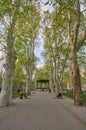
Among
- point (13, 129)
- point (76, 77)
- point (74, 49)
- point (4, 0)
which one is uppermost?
point (4, 0)

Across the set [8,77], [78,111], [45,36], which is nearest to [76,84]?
[8,77]

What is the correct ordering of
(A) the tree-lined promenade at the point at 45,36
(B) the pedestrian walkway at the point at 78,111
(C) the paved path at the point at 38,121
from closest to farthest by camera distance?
(C) the paved path at the point at 38,121
(B) the pedestrian walkway at the point at 78,111
(A) the tree-lined promenade at the point at 45,36

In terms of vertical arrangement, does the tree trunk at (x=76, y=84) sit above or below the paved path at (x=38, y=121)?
above

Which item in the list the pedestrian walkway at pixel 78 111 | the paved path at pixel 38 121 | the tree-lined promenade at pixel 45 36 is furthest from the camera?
the tree-lined promenade at pixel 45 36

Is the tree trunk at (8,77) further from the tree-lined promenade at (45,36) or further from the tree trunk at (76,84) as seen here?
the tree trunk at (76,84)

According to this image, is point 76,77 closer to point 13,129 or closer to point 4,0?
point 4,0

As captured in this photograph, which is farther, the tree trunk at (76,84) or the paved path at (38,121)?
the tree trunk at (76,84)

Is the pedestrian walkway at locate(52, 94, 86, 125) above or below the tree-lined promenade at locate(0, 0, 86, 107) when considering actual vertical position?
below

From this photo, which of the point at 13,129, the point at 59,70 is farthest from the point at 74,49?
the point at 59,70

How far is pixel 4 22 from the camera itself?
25438 millimetres

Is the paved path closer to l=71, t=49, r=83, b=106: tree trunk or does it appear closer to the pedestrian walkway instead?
the pedestrian walkway

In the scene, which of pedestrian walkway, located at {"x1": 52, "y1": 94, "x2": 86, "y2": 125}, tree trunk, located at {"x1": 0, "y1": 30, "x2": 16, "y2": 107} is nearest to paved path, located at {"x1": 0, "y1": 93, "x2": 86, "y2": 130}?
pedestrian walkway, located at {"x1": 52, "y1": 94, "x2": 86, "y2": 125}

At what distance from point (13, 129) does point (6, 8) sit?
1112cm

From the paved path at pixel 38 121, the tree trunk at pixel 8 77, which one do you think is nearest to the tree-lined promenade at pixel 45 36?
the tree trunk at pixel 8 77
